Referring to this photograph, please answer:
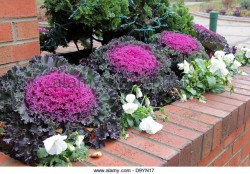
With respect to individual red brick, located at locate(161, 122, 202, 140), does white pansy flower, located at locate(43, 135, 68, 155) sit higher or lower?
higher

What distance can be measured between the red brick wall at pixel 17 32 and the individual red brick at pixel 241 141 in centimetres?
135

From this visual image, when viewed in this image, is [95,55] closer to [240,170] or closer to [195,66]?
[195,66]

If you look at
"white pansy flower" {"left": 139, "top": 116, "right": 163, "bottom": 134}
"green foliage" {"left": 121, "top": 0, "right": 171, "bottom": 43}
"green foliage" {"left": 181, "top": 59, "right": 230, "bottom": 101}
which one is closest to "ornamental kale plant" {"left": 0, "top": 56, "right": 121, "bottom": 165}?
"white pansy flower" {"left": 139, "top": 116, "right": 163, "bottom": 134}

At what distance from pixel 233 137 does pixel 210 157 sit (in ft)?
0.98

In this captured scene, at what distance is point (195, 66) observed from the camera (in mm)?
2236

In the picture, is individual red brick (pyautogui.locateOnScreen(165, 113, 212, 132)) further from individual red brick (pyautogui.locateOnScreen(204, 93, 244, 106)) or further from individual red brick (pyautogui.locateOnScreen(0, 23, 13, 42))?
individual red brick (pyautogui.locateOnScreen(0, 23, 13, 42))

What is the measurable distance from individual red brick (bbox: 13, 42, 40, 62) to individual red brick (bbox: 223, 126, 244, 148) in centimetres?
123

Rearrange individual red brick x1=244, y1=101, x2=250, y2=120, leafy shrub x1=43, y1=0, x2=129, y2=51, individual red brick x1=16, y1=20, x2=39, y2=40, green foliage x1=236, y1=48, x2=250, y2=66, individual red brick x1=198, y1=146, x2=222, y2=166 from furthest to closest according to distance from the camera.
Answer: green foliage x1=236, y1=48, x2=250, y2=66 → leafy shrub x1=43, y1=0, x2=129, y2=51 → individual red brick x1=244, y1=101, x2=250, y2=120 → individual red brick x1=16, y1=20, x2=39, y2=40 → individual red brick x1=198, y1=146, x2=222, y2=166

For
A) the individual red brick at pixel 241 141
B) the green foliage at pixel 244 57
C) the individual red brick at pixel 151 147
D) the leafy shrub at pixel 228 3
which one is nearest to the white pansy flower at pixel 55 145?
the individual red brick at pixel 151 147

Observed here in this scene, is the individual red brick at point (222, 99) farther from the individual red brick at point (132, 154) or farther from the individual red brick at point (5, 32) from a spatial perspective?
the individual red brick at point (5, 32)

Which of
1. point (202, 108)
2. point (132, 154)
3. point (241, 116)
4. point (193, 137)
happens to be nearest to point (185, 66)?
point (202, 108)

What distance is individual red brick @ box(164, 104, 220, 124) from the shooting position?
1.76m

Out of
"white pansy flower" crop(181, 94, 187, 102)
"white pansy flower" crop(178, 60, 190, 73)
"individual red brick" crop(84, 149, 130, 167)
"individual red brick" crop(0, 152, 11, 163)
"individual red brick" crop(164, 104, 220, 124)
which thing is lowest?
"individual red brick" crop(0, 152, 11, 163)

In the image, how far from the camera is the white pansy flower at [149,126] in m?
1.57
